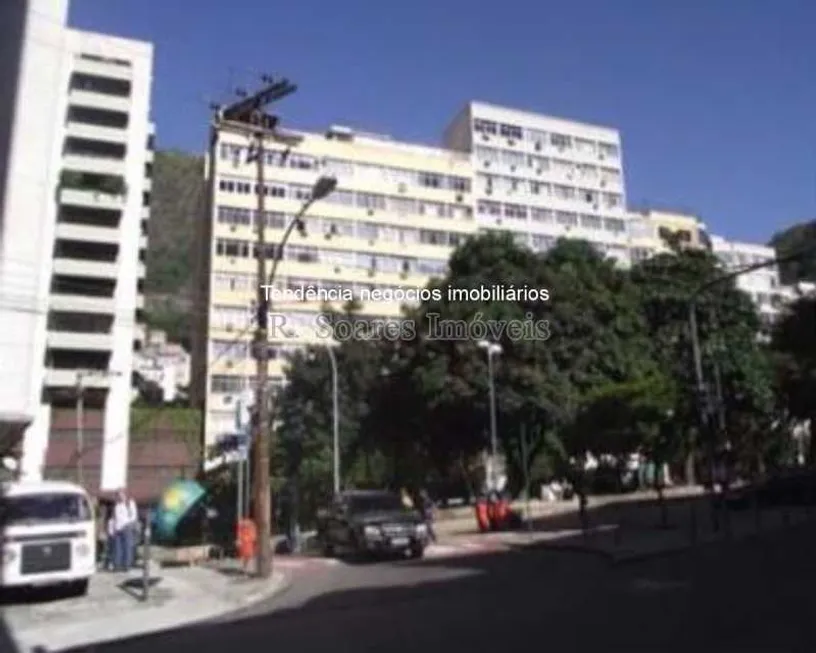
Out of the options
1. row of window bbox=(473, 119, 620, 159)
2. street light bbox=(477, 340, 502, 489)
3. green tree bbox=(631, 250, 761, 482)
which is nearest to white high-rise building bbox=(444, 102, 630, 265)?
row of window bbox=(473, 119, 620, 159)

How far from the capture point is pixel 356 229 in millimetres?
69500

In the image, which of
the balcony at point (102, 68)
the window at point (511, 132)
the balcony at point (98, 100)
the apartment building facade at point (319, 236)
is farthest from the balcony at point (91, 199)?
the window at point (511, 132)

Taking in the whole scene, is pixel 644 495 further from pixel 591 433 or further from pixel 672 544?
pixel 672 544

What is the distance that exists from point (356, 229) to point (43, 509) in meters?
53.5

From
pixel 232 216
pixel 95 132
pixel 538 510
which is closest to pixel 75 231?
pixel 95 132

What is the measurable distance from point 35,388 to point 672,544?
4518cm

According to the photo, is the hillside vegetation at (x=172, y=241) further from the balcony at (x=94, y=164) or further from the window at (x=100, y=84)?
the balcony at (x=94, y=164)

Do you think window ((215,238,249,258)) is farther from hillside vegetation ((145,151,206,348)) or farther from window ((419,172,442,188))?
hillside vegetation ((145,151,206,348))

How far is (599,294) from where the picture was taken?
44031mm

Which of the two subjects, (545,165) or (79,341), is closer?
(79,341)

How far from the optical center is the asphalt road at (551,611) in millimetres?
9680

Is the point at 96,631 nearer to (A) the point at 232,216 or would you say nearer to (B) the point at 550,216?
(A) the point at 232,216

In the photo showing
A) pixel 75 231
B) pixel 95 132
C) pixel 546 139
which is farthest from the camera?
pixel 546 139

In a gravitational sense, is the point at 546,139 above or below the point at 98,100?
above
